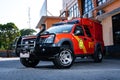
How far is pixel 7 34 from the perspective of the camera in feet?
183

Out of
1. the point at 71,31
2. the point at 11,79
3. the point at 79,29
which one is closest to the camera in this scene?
the point at 11,79

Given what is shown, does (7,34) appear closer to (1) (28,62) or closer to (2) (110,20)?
(2) (110,20)

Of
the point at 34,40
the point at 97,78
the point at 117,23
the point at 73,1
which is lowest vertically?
the point at 97,78

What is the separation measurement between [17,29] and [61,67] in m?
48.1

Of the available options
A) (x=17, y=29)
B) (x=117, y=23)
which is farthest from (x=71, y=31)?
(x=17, y=29)

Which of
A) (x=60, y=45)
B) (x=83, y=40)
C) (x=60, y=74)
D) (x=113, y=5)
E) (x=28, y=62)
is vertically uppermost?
(x=113, y=5)

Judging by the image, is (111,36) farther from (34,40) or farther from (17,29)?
(17,29)

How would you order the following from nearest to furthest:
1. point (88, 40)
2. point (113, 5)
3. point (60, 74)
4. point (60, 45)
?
point (60, 74)
point (60, 45)
point (88, 40)
point (113, 5)

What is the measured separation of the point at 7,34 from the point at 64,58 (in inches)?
1846

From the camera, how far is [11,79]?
6.97m

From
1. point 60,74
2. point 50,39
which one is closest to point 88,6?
point 50,39

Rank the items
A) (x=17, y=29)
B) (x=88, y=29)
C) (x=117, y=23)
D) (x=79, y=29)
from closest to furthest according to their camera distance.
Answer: (x=79, y=29)
(x=88, y=29)
(x=117, y=23)
(x=17, y=29)

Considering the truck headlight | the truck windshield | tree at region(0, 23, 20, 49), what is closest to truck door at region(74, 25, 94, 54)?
the truck windshield

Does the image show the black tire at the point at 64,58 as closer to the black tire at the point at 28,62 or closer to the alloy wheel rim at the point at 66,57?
the alloy wheel rim at the point at 66,57
